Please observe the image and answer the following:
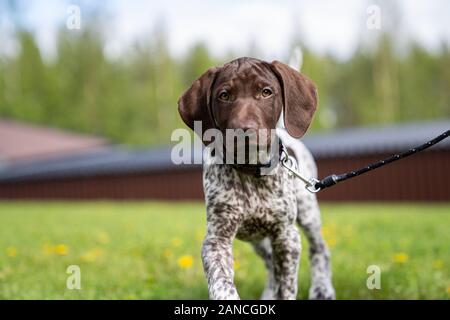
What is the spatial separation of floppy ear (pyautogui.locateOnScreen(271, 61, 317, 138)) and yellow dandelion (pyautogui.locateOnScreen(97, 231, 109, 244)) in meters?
4.90

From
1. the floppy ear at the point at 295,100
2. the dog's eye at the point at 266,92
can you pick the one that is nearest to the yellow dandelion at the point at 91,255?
the floppy ear at the point at 295,100

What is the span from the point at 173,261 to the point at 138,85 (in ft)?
103

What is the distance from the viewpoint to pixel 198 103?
3.34 metres

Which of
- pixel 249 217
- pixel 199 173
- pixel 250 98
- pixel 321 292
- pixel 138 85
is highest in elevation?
pixel 138 85

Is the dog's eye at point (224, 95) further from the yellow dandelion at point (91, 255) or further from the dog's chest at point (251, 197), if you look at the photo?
the yellow dandelion at point (91, 255)

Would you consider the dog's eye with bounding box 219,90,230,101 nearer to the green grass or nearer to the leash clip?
the leash clip

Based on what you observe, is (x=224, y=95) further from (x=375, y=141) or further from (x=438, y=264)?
(x=375, y=141)

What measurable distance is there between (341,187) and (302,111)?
17.2m

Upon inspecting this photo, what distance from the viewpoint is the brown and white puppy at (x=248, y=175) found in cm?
312

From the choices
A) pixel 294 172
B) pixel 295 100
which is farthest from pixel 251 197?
pixel 295 100

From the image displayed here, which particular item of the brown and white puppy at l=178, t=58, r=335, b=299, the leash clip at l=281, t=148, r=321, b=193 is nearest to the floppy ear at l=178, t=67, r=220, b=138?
the brown and white puppy at l=178, t=58, r=335, b=299

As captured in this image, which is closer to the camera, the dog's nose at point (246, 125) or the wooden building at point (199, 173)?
the dog's nose at point (246, 125)

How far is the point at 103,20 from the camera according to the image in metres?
31.1
